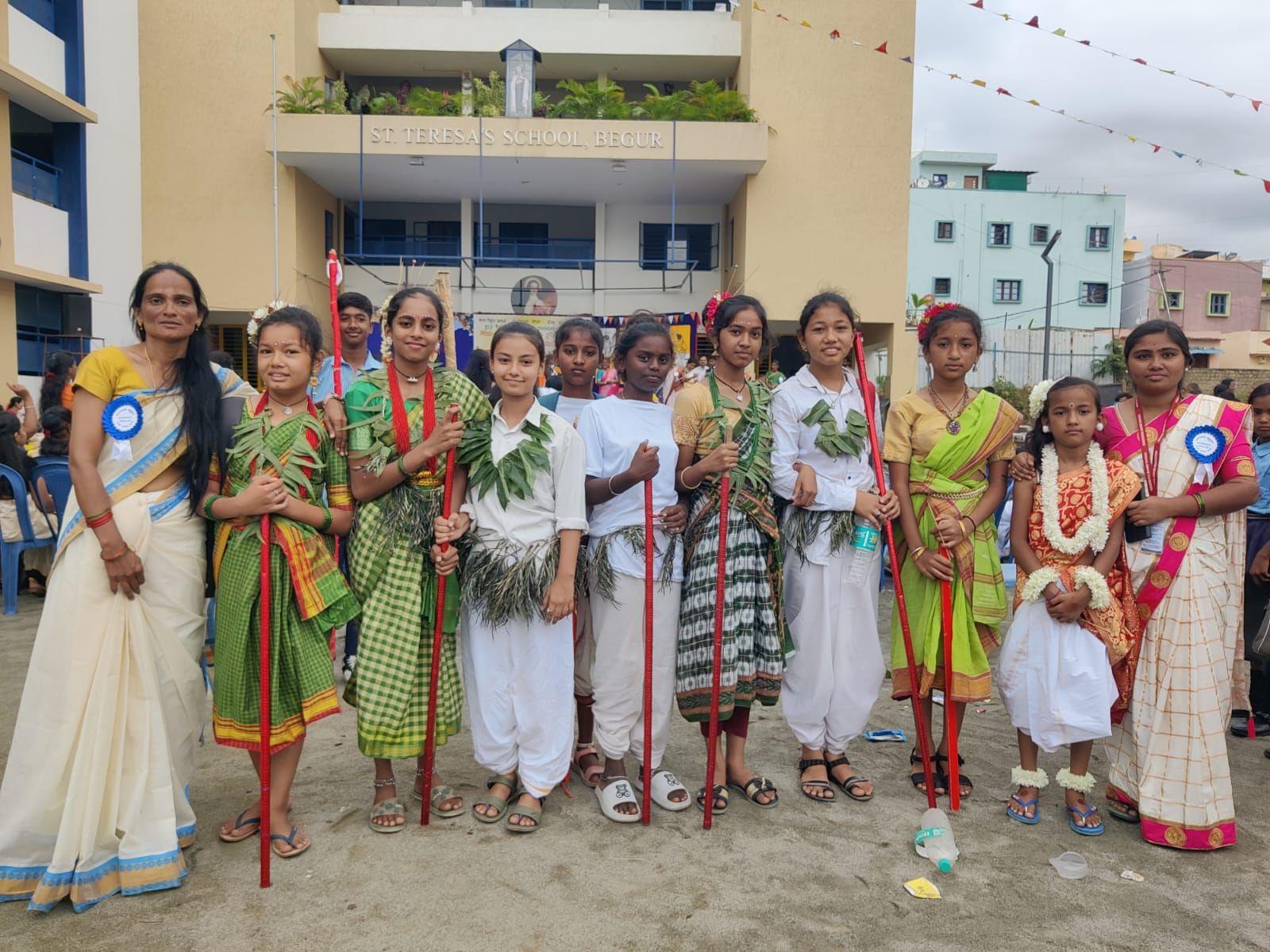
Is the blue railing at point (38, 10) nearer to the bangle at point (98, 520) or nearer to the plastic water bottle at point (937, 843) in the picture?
the bangle at point (98, 520)

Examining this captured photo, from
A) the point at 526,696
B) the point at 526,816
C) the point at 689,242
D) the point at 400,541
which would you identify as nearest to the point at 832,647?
the point at 526,696

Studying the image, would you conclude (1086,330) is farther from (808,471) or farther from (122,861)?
(122,861)

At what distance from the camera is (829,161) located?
17.3 metres

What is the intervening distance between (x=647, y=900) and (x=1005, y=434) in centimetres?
220

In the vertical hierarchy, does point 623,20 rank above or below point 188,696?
above

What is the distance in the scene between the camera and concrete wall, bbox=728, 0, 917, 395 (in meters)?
17.1

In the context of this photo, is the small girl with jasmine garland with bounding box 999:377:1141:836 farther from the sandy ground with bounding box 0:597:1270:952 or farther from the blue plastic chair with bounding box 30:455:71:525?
the blue plastic chair with bounding box 30:455:71:525

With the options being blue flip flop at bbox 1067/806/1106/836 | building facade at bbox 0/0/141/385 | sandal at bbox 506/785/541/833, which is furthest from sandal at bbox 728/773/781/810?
building facade at bbox 0/0/141/385

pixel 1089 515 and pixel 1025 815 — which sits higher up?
pixel 1089 515

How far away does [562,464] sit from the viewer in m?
3.24

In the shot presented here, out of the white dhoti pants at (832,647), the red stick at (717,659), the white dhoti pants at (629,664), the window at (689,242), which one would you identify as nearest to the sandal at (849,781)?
the white dhoti pants at (832,647)

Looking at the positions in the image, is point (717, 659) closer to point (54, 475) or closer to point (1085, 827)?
point (1085, 827)

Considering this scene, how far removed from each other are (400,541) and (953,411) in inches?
86.4

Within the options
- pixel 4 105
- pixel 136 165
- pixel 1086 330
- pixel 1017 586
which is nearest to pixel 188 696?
pixel 1017 586
